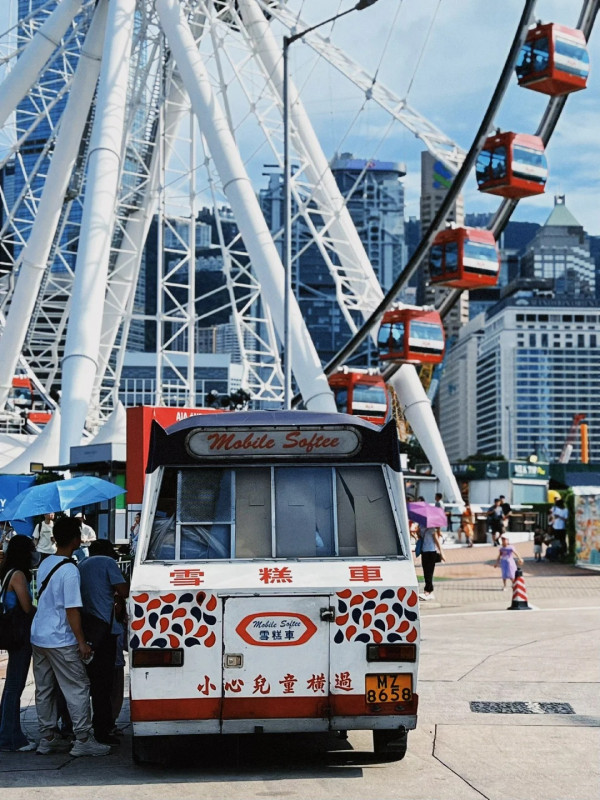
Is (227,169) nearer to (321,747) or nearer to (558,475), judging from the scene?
(321,747)

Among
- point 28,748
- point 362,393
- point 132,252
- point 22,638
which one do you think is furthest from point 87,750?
point 132,252

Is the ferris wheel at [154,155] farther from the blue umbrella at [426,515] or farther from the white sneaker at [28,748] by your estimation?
the white sneaker at [28,748]

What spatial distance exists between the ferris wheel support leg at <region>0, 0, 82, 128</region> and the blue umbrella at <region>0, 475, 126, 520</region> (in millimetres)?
22668

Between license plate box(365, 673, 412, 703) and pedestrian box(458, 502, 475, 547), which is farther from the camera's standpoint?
pedestrian box(458, 502, 475, 547)

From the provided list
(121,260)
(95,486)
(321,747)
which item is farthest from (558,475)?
(321,747)

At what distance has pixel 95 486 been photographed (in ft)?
68.1

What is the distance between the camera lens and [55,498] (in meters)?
19.6

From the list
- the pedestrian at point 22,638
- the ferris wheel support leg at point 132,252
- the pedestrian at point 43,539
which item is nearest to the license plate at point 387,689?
the pedestrian at point 22,638

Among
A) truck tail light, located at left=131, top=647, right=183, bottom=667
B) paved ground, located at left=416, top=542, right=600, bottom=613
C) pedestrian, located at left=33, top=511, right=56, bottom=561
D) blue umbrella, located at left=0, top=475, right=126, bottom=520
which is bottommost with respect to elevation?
paved ground, located at left=416, top=542, right=600, bottom=613

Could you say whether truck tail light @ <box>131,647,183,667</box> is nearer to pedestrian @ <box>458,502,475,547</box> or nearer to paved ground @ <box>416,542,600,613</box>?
paved ground @ <box>416,542,600,613</box>

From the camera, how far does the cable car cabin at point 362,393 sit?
45.0 metres

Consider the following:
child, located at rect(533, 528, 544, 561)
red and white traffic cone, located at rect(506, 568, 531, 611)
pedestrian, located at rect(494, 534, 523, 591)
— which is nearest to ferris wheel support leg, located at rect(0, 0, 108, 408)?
child, located at rect(533, 528, 544, 561)

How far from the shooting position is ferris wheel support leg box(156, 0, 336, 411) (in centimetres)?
3278

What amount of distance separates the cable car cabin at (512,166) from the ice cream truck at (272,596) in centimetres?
2757
